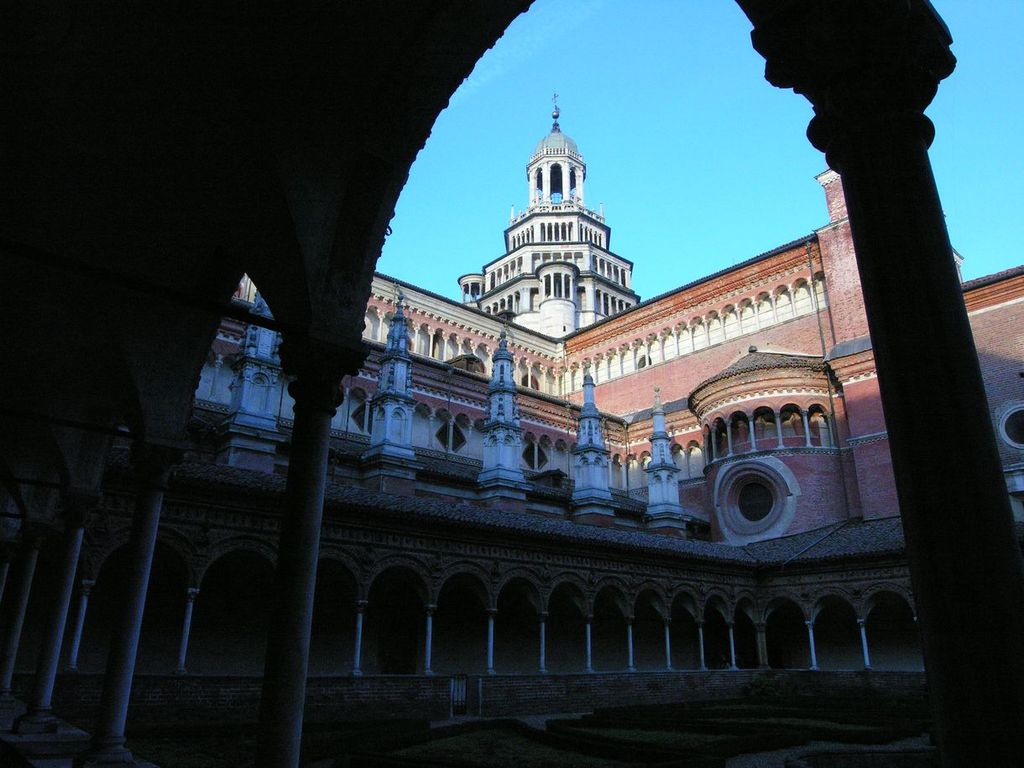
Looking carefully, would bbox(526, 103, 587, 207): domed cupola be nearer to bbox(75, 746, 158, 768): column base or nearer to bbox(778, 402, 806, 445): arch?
bbox(778, 402, 806, 445): arch

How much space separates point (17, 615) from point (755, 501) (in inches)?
1156

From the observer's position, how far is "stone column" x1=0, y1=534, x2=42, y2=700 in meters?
13.2

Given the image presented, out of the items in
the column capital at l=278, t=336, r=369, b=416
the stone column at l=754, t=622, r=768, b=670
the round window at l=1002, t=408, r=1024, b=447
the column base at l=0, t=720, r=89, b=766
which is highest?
the round window at l=1002, t=408, r=1024, b=447

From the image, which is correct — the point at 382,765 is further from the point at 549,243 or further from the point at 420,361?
the point at 549,243

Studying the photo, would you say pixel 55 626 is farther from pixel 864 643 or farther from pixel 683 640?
pixel 864 643

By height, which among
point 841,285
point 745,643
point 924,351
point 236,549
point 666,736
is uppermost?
point 841,285

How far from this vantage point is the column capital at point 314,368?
596cm

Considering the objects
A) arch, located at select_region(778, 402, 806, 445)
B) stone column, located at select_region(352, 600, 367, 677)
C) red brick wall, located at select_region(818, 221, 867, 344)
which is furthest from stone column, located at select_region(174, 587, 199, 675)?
red brick wall, located at select_region(818, 221, 867, 344)

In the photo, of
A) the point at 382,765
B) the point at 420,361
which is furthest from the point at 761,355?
the point at 382,765

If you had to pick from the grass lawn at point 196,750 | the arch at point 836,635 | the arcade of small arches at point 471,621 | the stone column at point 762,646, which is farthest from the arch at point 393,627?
the arch at point 836,635

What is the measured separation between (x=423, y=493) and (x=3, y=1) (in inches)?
917

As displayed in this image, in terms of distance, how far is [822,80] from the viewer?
321 cm

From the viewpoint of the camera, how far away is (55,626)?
1116cm

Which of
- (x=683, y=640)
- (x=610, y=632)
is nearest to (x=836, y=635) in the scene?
(x=683, y=640)
